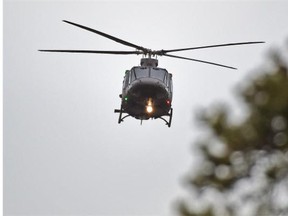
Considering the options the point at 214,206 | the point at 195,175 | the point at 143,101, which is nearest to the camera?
the point at 214,206

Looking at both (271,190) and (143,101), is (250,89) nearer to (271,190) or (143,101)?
(271,190)

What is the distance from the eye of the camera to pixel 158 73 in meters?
26.9

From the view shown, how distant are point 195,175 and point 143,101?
16.0 metres

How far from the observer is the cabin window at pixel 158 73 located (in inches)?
1051

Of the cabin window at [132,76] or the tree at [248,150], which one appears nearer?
the tree at [248,150]

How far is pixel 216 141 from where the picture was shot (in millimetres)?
10539

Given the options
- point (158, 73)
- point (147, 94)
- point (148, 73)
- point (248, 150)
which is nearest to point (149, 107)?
point (147, 94)

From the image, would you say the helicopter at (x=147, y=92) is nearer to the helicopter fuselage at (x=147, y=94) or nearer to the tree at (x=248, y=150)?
the helicopter fuselage at (x=147, y=94)

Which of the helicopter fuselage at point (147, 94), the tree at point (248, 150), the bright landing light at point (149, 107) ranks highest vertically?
the helicopter fuselage at point (147, 94)

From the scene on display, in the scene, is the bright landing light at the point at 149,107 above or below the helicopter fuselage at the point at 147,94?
below

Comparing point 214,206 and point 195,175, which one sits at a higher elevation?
point 195,175

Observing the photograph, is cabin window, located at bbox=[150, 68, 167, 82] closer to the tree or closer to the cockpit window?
the cockpit window

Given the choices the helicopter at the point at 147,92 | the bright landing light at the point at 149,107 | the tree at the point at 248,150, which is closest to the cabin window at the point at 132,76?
the helicopter at the point at 147,92

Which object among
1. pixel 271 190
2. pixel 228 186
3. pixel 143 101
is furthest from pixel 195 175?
pixel 143 101
